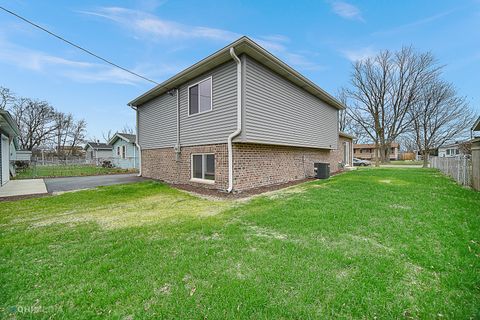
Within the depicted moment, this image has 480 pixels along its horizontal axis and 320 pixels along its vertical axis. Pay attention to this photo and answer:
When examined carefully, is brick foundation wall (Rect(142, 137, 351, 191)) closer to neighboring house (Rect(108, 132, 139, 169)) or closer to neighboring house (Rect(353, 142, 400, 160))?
neighboring house (Rect(108, 132, 139, 169))

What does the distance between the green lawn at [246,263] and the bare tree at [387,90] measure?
25059mm

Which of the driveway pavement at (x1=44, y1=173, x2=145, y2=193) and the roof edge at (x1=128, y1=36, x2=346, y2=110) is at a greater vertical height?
the roof edge at (x1=128, y1=36, x2=346, y2=110)

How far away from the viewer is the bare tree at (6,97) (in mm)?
29391

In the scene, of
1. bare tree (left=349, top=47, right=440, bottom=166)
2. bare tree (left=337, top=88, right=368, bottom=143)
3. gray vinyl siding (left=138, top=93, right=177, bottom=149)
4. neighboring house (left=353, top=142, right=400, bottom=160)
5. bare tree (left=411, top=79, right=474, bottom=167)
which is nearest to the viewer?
gray vinyl siding (left=138, top=93, right=177, bottom=149)

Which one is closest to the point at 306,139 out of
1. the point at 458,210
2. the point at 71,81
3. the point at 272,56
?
the point at 272,56

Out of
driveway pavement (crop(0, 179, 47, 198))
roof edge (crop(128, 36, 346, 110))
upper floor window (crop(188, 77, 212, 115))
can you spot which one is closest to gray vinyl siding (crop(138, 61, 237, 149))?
upper floor window (crop(188, 77, 212, 115))

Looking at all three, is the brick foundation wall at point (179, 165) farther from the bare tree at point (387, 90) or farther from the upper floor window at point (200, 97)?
the bare tree at point (387, 90)

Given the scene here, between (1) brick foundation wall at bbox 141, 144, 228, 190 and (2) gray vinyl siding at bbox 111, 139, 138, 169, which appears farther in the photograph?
(2) gray vinyl siding at bbox 111, 139, 138, 169

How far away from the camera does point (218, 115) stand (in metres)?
8.13

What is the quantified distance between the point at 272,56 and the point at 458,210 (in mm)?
6878

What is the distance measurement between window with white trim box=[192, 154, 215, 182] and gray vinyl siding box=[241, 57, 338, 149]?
7.08 feet

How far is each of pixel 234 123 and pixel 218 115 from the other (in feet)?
3.20

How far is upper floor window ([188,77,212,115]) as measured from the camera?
865 cm

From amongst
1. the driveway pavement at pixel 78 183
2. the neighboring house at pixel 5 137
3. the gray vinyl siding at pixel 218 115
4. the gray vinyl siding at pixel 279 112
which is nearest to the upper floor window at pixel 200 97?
the gray vinyl siding at pixel 218 115
